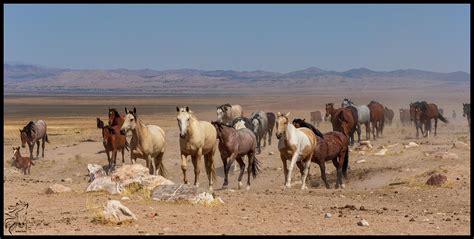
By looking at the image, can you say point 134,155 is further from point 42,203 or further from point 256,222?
point 256,222

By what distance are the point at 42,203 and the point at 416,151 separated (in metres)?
13.3

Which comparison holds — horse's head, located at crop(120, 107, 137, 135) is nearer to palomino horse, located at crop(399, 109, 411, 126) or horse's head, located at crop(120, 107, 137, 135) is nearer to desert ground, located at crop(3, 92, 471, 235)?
desert ground, located at crop(3, 92, 471, 235)

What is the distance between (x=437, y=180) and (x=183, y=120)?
Answer: 5.72 meters

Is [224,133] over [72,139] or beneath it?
over

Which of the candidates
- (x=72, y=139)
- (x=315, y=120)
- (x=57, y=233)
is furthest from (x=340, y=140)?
(x=315, y=120)

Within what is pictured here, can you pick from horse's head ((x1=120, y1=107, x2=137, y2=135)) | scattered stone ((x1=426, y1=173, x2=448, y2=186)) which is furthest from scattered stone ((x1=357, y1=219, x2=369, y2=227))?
horse's head ((x1=120, y1=107, x2=137, y2=135))

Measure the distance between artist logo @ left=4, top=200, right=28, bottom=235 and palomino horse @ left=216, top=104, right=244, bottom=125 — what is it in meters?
14.0

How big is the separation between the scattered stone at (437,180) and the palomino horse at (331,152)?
230 cm

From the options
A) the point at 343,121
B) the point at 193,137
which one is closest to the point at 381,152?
the point at 343,121

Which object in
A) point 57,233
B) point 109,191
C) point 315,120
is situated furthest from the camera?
point 315,120

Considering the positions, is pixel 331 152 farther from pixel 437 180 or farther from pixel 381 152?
pixel 381 152

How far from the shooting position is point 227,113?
27094 mm

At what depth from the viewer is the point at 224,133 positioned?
15445 millimetres

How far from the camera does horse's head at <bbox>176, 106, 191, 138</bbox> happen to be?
45.2 ft
